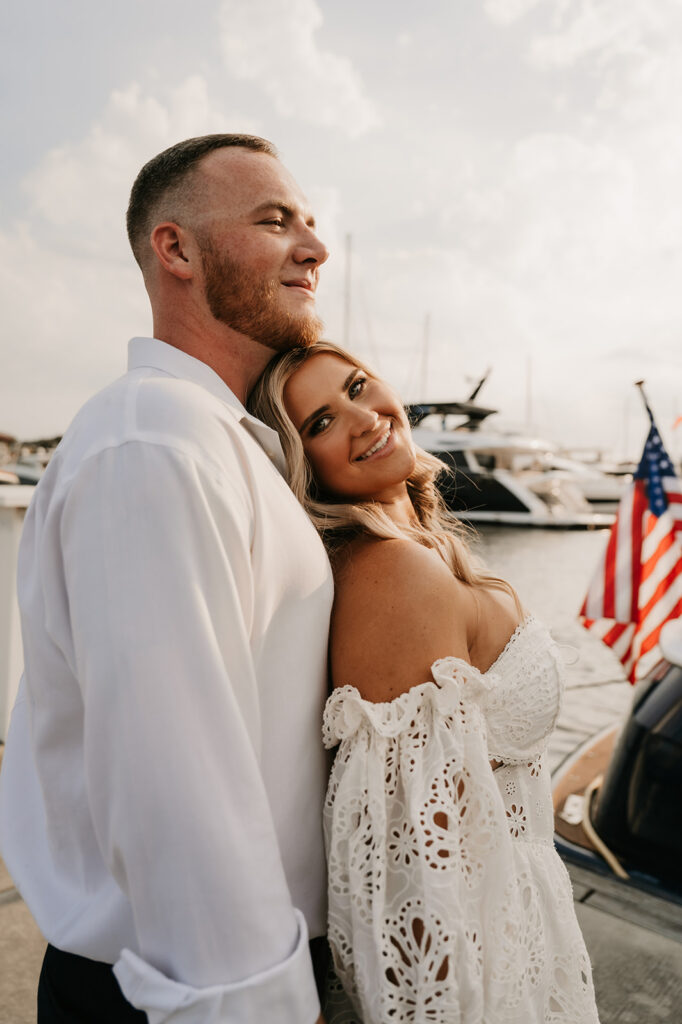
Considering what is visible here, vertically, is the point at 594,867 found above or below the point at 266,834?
below

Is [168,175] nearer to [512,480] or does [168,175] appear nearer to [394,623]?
[394,623]

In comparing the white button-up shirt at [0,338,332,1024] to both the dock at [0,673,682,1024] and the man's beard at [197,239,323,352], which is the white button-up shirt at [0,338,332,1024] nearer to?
the man's beard at [197,239,323,352]

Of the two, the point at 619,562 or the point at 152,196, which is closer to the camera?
the point at 152,196

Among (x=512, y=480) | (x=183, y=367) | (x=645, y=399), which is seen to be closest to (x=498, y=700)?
(x=183, y=367)

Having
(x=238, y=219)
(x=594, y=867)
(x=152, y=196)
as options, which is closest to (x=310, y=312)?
(x=238, y=219)

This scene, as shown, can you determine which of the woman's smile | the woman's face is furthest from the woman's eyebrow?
the woman's smile

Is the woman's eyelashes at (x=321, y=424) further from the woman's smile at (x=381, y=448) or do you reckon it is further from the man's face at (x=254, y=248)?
the man's face at (x=254, y=248)

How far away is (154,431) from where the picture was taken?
3.30 ft

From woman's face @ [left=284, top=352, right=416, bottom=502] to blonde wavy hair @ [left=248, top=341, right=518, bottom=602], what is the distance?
0.03 metres

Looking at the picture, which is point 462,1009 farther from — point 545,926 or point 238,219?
point 238,219

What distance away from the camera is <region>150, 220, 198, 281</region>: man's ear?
1.49 meters

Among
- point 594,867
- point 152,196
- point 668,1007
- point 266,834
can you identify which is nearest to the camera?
point 266,834

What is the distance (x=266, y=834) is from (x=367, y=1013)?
0.47m

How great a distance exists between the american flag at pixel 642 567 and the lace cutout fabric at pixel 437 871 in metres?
3.75
